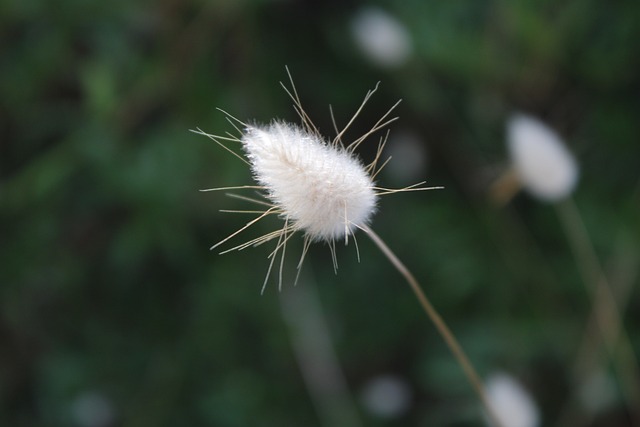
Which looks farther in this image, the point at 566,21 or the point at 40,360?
the point at 40,360

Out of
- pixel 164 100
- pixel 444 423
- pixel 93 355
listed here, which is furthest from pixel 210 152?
pixel 444 423

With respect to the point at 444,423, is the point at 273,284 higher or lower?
higher

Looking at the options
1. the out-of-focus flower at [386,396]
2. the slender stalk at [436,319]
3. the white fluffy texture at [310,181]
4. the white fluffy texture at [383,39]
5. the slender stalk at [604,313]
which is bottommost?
the slender stalk at [436,319]

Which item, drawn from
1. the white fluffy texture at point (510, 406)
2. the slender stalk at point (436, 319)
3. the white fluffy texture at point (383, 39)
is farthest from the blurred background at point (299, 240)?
the slender stalk at point (436, 319)

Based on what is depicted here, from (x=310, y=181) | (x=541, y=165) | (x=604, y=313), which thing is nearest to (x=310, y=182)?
(x=310, y=181)

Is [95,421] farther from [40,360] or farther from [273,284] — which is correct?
[273,284]

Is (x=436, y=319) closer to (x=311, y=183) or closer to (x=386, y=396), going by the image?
(x=311, y=183)

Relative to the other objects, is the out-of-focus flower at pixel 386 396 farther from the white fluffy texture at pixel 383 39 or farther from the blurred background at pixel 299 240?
the white fluffy texture at pixel 383 39

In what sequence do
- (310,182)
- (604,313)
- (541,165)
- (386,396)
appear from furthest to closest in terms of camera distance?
(386,396), (604,313), (541,165), (310,182)
